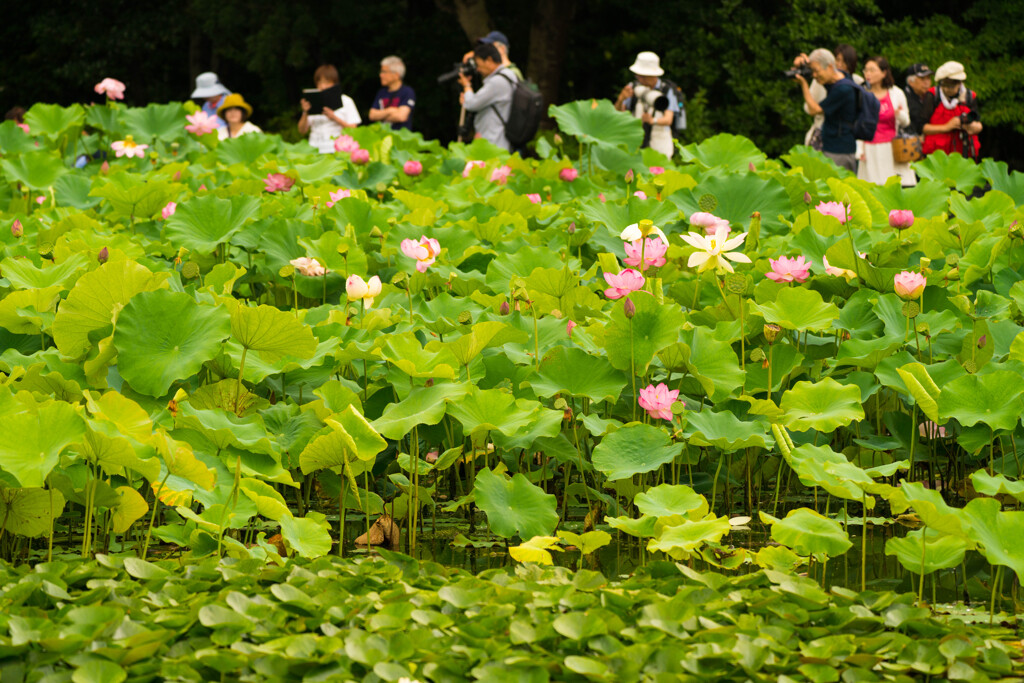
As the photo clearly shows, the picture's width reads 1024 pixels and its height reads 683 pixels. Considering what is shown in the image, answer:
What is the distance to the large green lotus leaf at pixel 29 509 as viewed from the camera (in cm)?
238

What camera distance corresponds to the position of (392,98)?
8.98 m

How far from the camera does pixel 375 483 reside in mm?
3012

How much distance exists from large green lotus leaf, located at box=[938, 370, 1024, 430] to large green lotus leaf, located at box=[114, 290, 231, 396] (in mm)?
1602

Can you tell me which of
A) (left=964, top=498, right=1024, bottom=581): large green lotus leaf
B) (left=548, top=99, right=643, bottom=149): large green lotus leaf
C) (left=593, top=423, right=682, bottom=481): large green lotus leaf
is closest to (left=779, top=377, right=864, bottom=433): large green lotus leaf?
(left=593, top=423, right=682, bottom=481): large green lotus leaf

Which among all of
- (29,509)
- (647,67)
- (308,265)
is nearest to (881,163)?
(647,67)

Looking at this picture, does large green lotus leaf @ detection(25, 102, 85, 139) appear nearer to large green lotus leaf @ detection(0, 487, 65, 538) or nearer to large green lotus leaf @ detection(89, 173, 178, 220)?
large green lotus leaf @ detection(89, 173, 178, 220)

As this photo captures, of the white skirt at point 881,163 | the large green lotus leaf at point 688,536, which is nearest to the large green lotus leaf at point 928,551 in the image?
the large green lotus leaf at point 688,536

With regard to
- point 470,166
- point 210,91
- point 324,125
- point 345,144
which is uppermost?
point 210,91

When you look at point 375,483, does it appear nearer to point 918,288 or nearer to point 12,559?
point 12,559

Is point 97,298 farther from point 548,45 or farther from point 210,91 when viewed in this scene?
point 548,45

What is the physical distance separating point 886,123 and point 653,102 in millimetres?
1618

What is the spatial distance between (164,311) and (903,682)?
1.69 meters

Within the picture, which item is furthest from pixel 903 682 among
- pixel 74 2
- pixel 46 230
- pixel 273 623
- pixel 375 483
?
pixel 74 2

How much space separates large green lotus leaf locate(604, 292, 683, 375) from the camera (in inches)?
111
